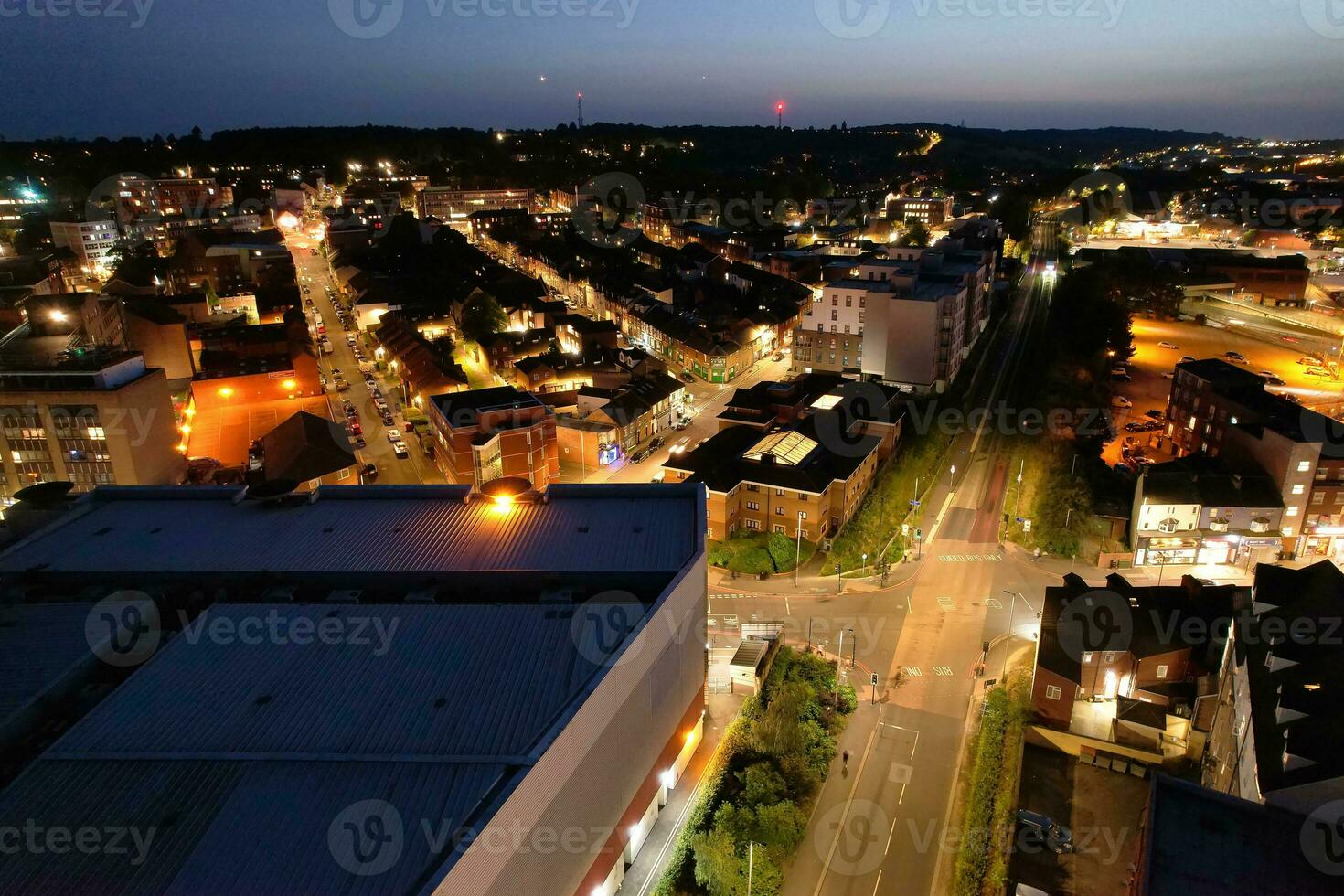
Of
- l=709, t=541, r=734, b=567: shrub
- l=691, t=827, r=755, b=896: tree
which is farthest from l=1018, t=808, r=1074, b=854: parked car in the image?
l=709, t=541, r=734, b=567: shrub

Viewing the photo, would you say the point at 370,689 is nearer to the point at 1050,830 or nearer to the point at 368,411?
the point at 1050,830

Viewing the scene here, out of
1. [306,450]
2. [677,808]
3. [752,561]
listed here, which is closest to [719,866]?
[677,808]

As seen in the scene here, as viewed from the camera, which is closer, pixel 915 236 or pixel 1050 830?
pixel 1050 830

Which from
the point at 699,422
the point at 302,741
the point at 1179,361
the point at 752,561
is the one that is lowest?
the point at 752,561

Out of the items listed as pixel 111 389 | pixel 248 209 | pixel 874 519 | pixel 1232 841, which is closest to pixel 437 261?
pixel 248 209

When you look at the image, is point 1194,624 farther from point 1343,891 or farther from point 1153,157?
point 1153,157
